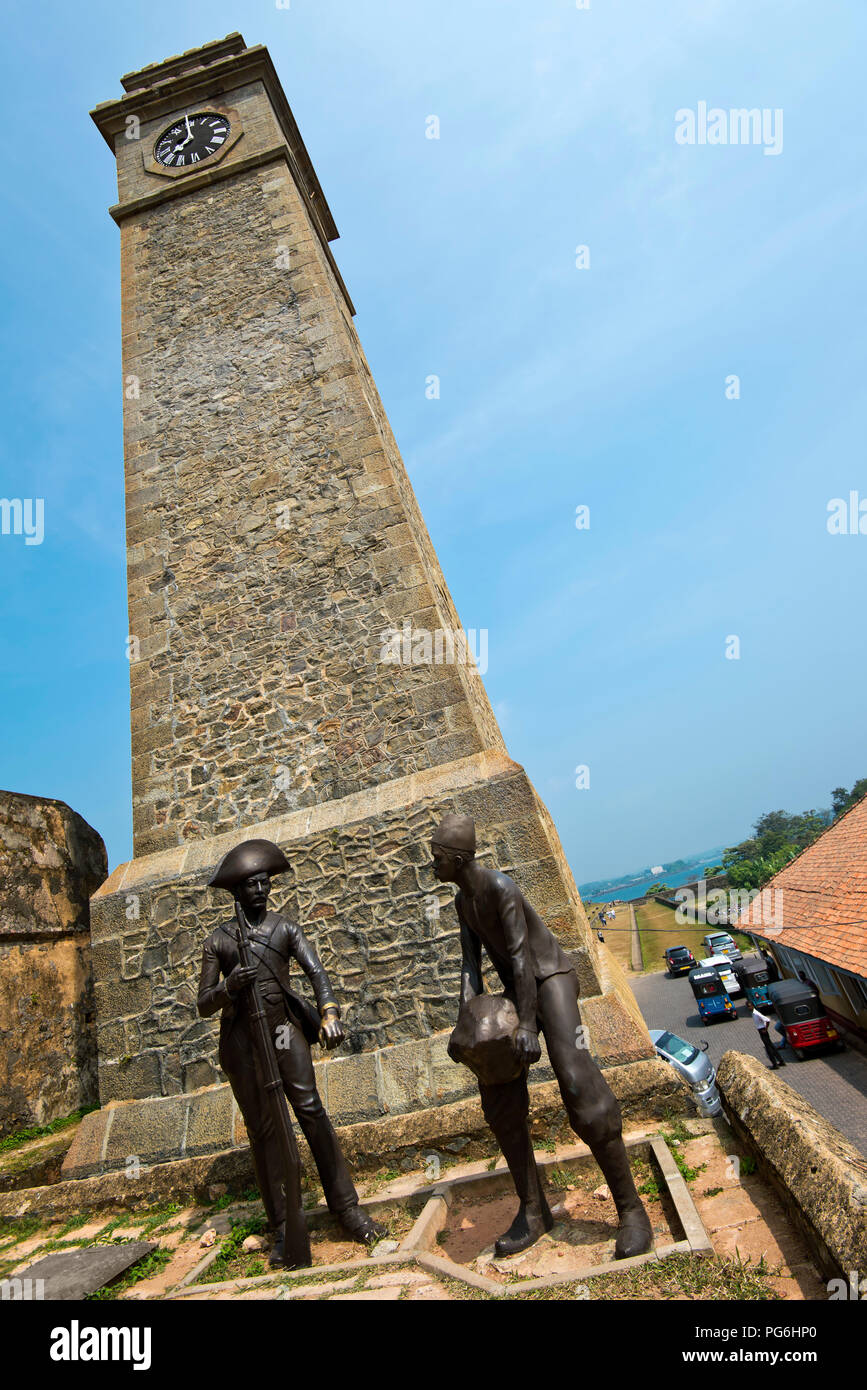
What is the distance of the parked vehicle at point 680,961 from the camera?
119 feet

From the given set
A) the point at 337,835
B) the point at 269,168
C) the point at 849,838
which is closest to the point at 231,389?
the point at 269,168

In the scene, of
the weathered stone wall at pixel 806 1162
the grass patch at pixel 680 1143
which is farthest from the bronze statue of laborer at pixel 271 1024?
the weathered stone wall at pixel 806 1162

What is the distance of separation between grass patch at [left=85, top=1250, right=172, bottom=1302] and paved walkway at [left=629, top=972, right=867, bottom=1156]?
230 inches

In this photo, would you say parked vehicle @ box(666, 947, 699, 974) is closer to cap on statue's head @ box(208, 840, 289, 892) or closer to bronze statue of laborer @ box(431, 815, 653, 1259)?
bronze statue of laborer @ box(431, 815, 653, 1259)

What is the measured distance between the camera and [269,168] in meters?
9.28

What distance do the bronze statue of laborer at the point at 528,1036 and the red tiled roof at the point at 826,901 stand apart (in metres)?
12.4

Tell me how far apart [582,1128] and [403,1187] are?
1.83m

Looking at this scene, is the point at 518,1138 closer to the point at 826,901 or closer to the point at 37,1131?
the point at 37,1131

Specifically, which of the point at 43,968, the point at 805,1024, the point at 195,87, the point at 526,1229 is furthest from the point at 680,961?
the point at 195,87

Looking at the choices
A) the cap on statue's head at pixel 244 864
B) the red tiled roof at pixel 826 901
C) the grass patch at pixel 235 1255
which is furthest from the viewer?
the red tiled roof at pixel 826 901

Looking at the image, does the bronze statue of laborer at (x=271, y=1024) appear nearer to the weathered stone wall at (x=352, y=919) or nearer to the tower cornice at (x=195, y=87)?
the weathered stone wall at (x=352, y=919)

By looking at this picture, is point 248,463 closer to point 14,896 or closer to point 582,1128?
point 14,896
